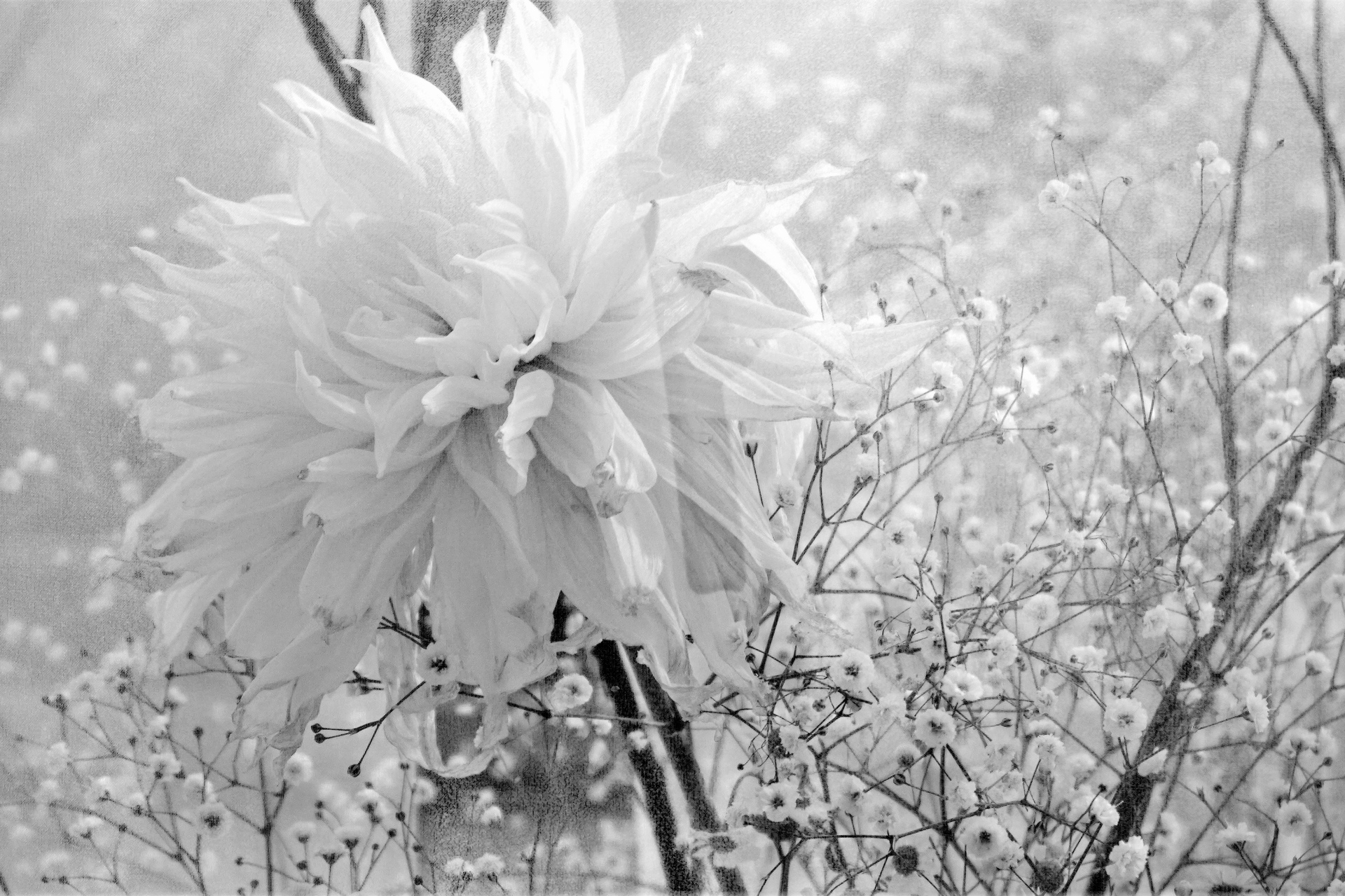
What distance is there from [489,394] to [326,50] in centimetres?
40

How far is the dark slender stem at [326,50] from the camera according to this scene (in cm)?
73

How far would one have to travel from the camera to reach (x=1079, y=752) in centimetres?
77

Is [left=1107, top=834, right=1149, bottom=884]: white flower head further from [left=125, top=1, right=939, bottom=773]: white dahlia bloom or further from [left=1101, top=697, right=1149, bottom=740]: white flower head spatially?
[left=125, top=1, right=939, bottom=773]: white dahlia bloom

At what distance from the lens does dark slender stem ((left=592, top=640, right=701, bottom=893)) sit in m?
0.69

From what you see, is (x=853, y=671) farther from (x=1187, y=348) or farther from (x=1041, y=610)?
(x=1187, y=348)

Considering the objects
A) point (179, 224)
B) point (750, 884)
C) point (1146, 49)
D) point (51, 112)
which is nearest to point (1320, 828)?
point (750, 884)

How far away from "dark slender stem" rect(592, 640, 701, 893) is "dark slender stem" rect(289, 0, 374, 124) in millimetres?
428

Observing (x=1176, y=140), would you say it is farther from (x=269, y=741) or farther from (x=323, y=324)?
(x=269, y=741)

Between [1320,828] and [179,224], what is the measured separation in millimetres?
918

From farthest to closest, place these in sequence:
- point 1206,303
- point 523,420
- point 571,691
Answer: point 1206,303, point 571,691, point 523,420

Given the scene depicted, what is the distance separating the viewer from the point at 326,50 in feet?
2.50

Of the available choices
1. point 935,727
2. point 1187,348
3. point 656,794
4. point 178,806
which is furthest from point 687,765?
point 1187,348

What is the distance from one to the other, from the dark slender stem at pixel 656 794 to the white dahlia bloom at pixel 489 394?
0.43ft

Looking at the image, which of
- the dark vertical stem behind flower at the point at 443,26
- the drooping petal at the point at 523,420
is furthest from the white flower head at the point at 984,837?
the dark vertical stem behind flower at the point at 443,26
